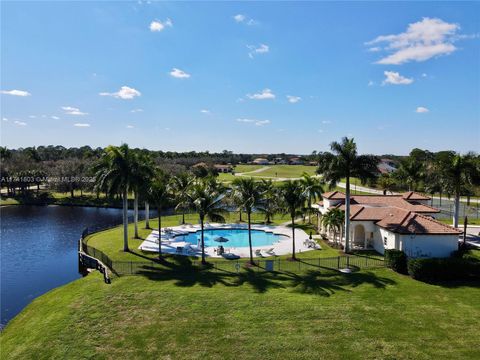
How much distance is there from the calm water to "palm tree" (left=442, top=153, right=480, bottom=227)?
38.0 m

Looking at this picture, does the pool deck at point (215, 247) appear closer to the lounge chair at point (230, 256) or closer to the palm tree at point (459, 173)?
the lounge chair at point (230, 256)

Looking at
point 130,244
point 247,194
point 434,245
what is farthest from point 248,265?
point 434,245

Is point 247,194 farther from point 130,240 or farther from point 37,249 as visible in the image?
point 37,249

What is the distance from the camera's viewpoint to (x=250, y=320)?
19.2 metres

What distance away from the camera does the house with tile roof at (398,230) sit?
92.3 feet

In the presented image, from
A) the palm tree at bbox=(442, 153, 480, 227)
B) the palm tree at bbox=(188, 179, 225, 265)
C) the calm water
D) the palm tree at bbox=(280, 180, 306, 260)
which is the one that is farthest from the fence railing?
the palm tree at bbox=(442, 153, 480, 227)

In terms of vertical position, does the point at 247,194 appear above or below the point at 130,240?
above

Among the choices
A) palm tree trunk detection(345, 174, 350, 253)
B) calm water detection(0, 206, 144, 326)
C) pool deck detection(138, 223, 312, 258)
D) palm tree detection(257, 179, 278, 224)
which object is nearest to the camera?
calm water detection(0, 206, 144, 326)

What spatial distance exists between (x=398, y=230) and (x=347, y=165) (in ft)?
23.6

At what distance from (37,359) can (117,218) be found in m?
48.0

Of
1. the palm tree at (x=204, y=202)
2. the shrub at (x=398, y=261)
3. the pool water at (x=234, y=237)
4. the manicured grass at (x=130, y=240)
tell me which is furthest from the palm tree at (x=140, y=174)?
the shrub at (x=398, y=261)

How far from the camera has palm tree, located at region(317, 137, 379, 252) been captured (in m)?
31.4

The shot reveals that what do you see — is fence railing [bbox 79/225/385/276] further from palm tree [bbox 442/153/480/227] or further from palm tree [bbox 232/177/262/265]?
palm tree [bbox 442/153/480/227]

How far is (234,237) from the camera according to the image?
41.8 meters
